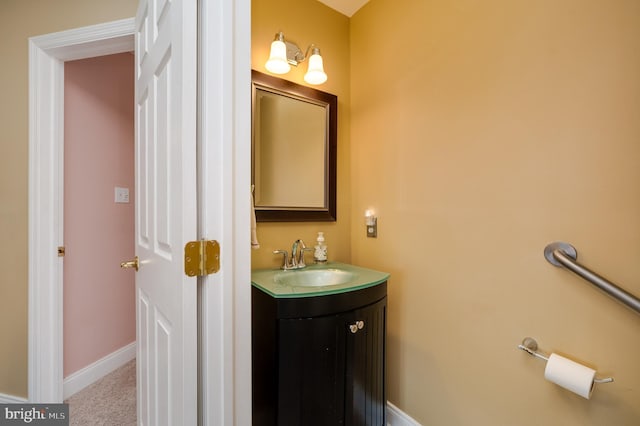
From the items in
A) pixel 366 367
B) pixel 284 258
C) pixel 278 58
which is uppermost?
pixel 278 58

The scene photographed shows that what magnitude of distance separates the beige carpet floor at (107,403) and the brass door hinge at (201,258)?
1.47 m

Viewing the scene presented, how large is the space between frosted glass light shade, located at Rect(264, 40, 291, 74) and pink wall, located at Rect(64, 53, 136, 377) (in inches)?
52.4

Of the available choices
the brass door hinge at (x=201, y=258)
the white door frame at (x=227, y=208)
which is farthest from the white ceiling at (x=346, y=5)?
the brass door hinge at (x=201, y=258)

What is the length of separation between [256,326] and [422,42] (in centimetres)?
158

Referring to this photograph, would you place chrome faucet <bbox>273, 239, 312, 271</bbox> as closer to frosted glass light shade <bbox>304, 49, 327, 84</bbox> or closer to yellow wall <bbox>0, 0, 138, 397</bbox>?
frosted glass light shade <bbox>304, 49, 327, 84</bbox>

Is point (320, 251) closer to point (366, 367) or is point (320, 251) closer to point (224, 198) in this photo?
point (366, 367)

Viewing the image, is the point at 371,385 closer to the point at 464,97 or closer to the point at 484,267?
the point at 484,267

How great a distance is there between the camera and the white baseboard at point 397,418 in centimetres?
142

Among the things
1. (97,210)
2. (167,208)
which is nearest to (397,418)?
(167,208)

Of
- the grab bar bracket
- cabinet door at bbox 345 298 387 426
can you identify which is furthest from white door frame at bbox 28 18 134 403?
the grab bar bracket

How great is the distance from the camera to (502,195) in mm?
1099

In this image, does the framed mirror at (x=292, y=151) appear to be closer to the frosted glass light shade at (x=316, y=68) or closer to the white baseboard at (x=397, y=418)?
the frosted glass light shade at (x=316, y=68)

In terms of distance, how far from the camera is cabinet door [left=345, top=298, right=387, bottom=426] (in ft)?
3.72

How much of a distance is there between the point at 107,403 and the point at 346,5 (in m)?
2.87
